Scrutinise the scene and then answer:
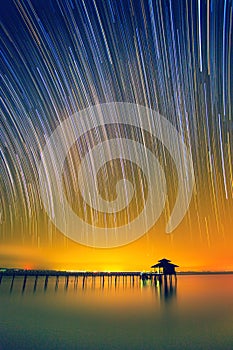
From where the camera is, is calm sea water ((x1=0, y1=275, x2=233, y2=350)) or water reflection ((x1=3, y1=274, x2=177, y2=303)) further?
water reflection ((x1=3, y1=274, x2=177, y2=303))

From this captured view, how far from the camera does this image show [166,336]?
22422mm

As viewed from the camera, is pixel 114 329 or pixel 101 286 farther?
pixel 101 286

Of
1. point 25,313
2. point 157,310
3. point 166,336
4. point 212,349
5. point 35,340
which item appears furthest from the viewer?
point 157,310

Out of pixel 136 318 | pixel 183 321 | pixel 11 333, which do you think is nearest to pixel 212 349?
pixel 183 321

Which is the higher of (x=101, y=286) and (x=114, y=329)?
(x=101, y=286)

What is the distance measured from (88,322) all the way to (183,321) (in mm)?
9041

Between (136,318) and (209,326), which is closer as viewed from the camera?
(209,326)

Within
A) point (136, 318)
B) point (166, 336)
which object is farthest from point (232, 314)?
point (166, 336)

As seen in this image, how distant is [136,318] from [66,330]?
8754 mm

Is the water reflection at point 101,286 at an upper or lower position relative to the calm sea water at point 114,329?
upper

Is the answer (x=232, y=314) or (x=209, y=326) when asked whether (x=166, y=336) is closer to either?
(x=209, y=326)

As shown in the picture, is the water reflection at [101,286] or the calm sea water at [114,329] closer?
the calm sea water at [114,329]

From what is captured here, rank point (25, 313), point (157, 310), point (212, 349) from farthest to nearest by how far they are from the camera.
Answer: point (157, 310)
point (25, 313)
point (212, 349)

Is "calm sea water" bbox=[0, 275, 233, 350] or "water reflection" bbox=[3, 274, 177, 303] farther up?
"water reflection" bbox=[3, 274, 177, 303]
